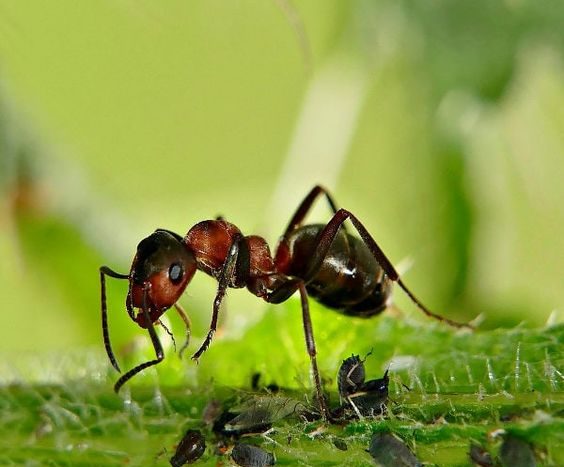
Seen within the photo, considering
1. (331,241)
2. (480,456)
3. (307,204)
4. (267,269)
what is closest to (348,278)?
(331,241)

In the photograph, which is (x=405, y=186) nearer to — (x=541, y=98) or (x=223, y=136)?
(x=541, y=98)

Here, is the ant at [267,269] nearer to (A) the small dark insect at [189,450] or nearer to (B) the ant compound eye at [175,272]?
(B) the ant compound eye at [175,272]

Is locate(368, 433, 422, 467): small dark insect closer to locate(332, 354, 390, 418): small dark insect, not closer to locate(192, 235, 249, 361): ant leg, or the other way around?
locate(332, 354, 390, 418): small dark insect

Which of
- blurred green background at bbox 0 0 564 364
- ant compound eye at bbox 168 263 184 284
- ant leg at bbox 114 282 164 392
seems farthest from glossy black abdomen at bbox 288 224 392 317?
ant leg at bbox 114 282 164 392

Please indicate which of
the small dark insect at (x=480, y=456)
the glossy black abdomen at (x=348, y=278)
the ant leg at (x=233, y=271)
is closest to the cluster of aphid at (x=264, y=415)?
the small dark insect at (x=480, y=456)

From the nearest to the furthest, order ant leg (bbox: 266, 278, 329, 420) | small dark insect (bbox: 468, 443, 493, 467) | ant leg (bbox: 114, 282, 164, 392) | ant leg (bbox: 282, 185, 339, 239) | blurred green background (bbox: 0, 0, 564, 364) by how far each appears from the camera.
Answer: small dark insect (bbox: 468, 443, 493, 467), ant leg (bbox: 266, 278, 329, 420), ant leg (bbox: 114, 282, 164, 392), ant leg (bbox: 282, 185, 339, 239), blurred green background (bbox: 0, 0, 564, 364)
